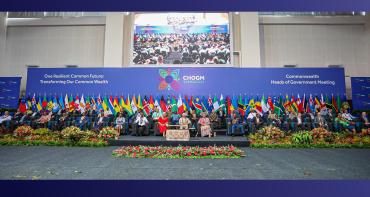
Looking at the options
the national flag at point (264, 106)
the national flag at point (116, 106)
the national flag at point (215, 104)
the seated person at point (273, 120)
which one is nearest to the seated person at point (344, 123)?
the seated person at point (273, 120)

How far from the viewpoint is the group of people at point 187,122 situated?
7672mm

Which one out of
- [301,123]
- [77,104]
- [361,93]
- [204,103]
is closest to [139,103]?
[77,104]

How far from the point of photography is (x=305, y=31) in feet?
36.9

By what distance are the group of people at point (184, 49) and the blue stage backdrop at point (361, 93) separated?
5174 millimetres

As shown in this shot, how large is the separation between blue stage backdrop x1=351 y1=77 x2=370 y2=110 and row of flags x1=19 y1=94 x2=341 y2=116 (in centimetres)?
70

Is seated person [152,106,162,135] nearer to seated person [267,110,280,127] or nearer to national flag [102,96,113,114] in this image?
national flag [102,96,113,114]

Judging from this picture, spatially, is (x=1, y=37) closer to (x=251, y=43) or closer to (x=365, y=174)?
(x=251, y=43)

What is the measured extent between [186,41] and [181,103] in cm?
292

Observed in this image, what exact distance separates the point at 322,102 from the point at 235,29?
15.8 feet

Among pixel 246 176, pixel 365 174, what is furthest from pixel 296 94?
pixel 246 176

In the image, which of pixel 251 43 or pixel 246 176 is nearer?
pixel 246 176

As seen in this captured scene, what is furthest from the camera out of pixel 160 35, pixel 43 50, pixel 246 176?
pixel 43 50

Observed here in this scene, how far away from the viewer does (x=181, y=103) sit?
9.59m

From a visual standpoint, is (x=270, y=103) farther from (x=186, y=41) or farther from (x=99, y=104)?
(x=99, y=104)
